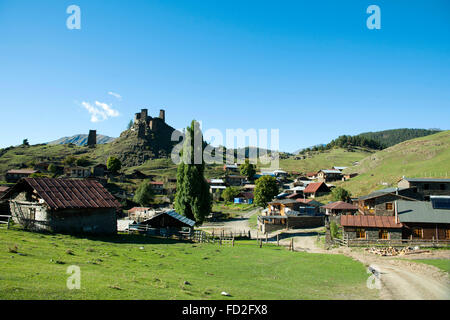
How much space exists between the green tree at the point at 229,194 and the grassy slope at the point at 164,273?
69400 mm

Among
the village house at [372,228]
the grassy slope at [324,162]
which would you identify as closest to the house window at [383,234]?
the village house at [372,228]

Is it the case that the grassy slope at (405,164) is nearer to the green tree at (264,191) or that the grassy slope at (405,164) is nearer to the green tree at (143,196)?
the green tree at (264,191)

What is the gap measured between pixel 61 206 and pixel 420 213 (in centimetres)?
4362

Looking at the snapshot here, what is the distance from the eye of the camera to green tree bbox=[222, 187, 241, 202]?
97438 mm

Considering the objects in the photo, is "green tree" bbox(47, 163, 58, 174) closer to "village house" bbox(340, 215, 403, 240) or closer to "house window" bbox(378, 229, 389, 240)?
"village house" bbox(340, 215, 403, 240)

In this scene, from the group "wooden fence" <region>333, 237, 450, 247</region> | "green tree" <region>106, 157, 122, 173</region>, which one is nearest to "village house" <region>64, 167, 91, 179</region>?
"green tree" <region>106, 157, 122, 173</region>

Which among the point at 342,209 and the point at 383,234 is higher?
the point at 342,209

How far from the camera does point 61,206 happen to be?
89.5 feet

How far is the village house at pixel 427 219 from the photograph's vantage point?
121ft

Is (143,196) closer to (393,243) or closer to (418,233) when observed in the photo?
(393,243)

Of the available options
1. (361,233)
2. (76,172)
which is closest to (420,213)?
(361,233)

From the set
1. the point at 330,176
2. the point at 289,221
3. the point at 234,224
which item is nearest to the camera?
the point at 289,221

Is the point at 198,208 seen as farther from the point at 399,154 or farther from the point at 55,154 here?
the point at 55,154
